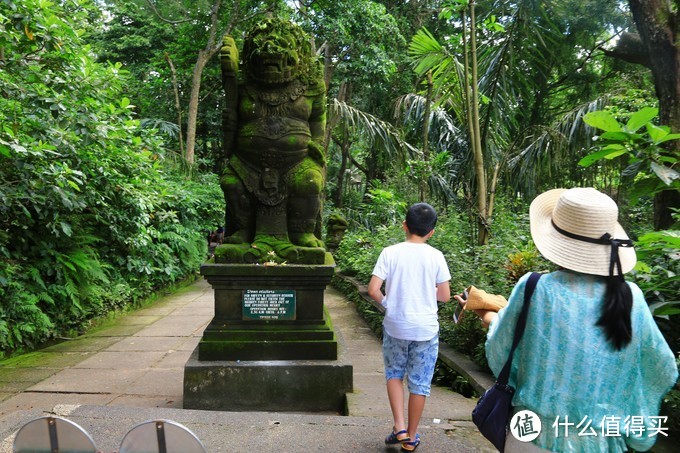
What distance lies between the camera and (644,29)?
152 inches

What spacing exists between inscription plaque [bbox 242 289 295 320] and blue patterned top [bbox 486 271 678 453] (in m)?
2.46

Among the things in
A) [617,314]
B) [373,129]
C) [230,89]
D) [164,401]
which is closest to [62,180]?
[230,89]

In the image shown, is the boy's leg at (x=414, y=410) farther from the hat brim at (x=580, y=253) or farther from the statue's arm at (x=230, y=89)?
the statue's arm at (x=230, y=89)

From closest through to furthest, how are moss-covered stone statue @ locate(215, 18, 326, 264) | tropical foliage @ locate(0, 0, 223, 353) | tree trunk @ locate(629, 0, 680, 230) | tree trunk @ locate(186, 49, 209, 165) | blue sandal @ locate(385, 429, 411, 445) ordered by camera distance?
blue sandal @ locate(385, 429, 411, 445)
tree trunk @ locate(629, 0, 680, 230)
moss-covered stone statue @ locate(215, 18, 326, 264)
tropical foliage @ locate(0, 0, 223, 353)
tree trunk @ locate(186, 49, 209, 165)

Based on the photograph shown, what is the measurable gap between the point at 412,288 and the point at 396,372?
0.47m

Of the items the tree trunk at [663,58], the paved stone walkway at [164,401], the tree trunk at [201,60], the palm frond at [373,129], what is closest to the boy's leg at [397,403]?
the paved stone walkway at [164,401]

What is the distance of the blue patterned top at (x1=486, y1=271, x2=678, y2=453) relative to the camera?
1472 mm

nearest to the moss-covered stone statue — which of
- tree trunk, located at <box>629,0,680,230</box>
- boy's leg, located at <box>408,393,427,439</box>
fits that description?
boy's leg, located at <box>408,393,427,439</box>

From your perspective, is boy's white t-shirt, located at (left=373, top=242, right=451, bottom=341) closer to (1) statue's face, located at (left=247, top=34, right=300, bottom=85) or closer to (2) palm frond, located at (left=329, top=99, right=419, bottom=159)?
(1) statue's face, located at (left=247, top=34, right=300, bottom=85)

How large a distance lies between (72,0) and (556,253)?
18.9ft

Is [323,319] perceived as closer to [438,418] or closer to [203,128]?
[438,418]

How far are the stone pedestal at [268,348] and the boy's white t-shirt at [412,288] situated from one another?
3.77ft

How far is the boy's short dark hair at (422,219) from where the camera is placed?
8.75 feet

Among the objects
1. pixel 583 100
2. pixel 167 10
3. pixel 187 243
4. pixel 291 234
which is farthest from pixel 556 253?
pixel 167 10
